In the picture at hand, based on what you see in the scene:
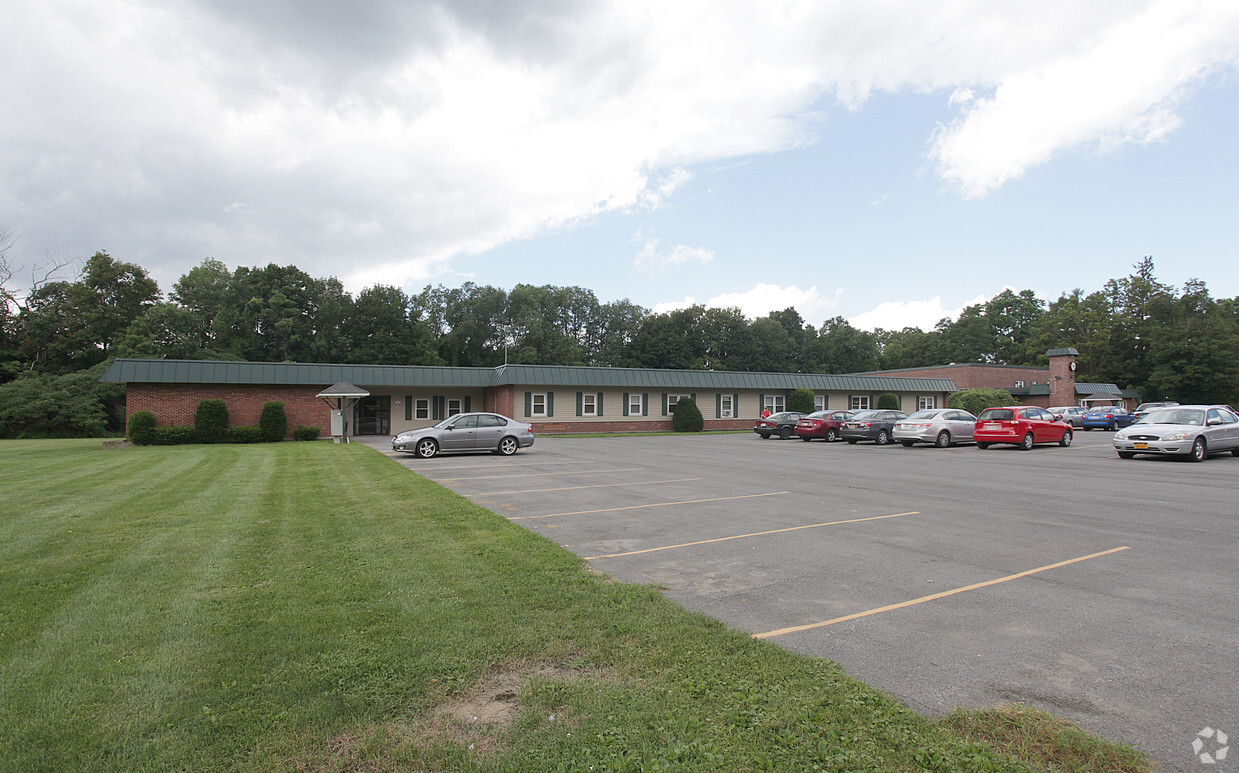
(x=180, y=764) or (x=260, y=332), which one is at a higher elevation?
(x=260, y=332)

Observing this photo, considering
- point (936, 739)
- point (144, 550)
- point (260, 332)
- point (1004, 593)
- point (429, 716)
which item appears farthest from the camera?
point (260, 332)

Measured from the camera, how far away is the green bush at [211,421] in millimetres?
27609

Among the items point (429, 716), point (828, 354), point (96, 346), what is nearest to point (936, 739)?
point (429, 716)

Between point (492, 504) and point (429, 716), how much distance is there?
7398 mm

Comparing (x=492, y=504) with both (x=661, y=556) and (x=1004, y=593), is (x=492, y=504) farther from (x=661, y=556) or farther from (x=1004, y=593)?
(x=1004, y=593)

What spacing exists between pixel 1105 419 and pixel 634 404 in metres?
29.2

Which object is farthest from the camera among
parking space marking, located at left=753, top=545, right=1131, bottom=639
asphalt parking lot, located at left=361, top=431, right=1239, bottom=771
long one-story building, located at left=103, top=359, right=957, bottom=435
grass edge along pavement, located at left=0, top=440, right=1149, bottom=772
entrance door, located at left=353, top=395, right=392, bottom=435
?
entrance door, located at left=353, top=395, right=392, bottom=435

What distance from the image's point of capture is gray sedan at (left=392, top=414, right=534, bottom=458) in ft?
Answer: 67.6

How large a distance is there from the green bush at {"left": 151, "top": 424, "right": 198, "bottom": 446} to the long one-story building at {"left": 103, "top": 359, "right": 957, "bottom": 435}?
1923mm

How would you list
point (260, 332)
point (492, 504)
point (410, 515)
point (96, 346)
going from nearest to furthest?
point (410, 515) → point (492, 504) → point (96, 346) → point (260, 332)

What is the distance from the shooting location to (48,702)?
10.9 ft

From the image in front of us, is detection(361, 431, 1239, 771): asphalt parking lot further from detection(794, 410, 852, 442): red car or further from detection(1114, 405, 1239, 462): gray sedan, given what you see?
detection(794, 410, 852, 442): red car

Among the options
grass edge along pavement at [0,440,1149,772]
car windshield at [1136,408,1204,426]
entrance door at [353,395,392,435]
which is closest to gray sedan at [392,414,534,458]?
grass edge along pavement at [0,440,1149,772]

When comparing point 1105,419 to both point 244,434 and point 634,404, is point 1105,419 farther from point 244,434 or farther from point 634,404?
point 244,434
